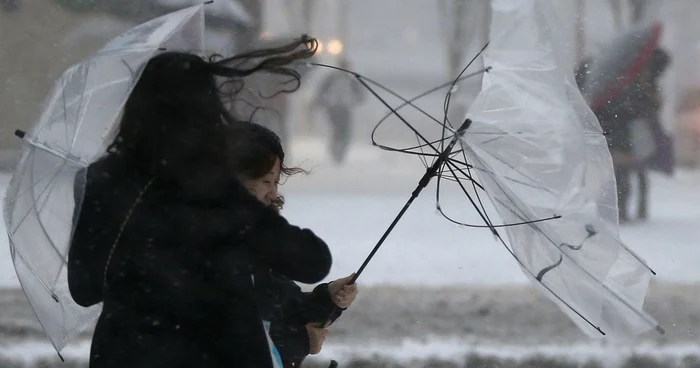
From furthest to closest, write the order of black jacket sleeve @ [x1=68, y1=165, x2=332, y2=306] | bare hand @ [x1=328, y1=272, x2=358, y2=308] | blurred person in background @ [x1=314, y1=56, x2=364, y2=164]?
blurred person in background @ [x1=314, y1=56, x2=364, y2=164], bare hand @ [x1=328, y1=272, x2=358, y2=308], black jacket sleeve @ [x1=68, y1=165, x2=332, y2=306]

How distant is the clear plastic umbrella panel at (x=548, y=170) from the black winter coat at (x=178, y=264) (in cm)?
40

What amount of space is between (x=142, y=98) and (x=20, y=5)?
14.1ft

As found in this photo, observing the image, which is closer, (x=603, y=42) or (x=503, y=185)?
(x=503, y=185)

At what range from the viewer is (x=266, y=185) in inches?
84.7

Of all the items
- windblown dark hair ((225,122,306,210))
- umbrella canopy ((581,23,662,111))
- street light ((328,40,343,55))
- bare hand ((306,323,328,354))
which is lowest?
bare hand ((306,323,328,354))

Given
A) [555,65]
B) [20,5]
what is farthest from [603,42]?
[20,5]

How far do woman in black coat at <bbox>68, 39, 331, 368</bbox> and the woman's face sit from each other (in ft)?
0.90

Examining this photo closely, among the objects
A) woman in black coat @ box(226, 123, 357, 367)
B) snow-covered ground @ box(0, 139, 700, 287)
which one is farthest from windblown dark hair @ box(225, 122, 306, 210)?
snow-covered ground @ box(0, 139, 700, 287)

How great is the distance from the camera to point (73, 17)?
559 cm

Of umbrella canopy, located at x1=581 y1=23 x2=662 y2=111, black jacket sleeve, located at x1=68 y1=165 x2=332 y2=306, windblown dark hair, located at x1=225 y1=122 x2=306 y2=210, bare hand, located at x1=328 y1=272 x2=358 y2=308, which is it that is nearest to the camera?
black jacket sleeve, located at x1=68 y1=165 x2=332 y2=306

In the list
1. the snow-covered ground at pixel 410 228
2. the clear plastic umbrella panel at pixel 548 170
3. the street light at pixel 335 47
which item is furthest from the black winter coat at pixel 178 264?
the street light at pixel 335 47

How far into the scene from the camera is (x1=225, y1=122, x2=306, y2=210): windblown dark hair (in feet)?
6.29

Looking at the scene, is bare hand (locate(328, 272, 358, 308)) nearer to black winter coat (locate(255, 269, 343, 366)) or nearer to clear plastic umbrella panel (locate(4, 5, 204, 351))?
black winter coat (locate(255, 269, 343, 366))

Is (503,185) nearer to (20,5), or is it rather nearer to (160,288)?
(160,288)
